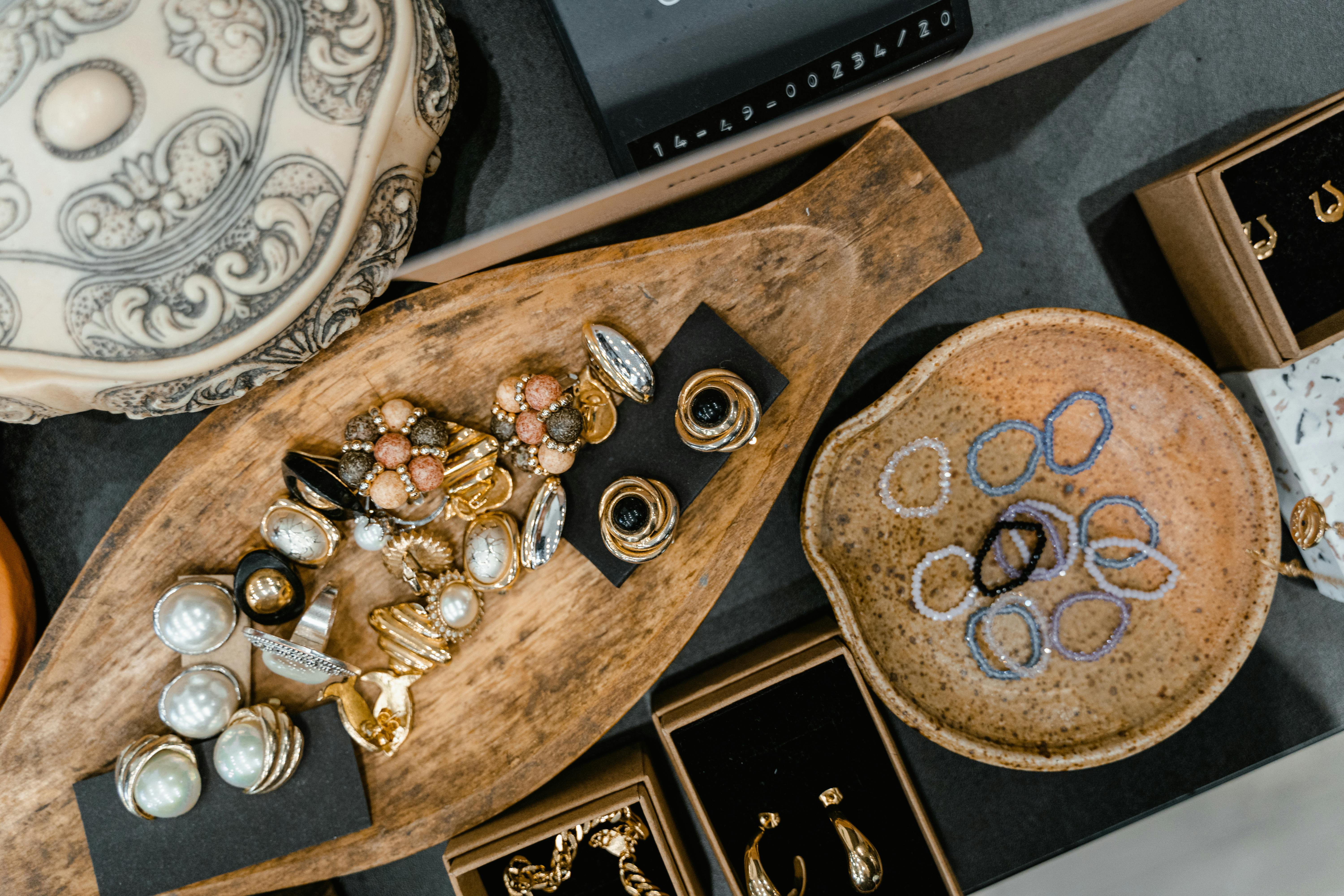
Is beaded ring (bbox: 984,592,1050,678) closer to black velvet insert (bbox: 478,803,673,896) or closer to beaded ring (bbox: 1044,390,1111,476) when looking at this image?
beaded ring (bbox: 1044,390,1111,476)

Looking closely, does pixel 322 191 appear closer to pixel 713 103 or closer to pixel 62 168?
pixel 62 168

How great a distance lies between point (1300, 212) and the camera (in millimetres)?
1230

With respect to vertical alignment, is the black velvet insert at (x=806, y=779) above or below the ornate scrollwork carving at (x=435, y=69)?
below

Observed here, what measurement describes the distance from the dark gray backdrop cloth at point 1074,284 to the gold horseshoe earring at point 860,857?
0.28 metres

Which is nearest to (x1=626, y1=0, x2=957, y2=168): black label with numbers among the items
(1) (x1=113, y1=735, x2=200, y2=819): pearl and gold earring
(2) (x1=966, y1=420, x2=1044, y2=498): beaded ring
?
(2) (x1=966, y1=420, x2=1044, y2=498): beaded ring

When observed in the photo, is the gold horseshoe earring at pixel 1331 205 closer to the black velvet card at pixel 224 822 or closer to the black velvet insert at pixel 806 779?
the black velvet insert at pixel 806 779

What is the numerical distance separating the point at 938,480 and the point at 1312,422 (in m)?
0.67

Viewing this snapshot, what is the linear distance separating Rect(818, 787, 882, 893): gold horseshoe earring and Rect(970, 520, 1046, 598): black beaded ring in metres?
0.47

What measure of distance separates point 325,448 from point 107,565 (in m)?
0.36

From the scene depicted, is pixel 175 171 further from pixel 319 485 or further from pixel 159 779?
pixel 159 779

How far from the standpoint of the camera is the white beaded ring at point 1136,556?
123 centimetres

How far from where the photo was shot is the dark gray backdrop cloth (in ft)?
4.49

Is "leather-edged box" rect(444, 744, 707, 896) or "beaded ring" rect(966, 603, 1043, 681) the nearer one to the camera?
"leather-edged box" rect(444, 744, 707, 896)

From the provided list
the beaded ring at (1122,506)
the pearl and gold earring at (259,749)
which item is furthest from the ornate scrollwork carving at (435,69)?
the beaded ring at (1122,506)
